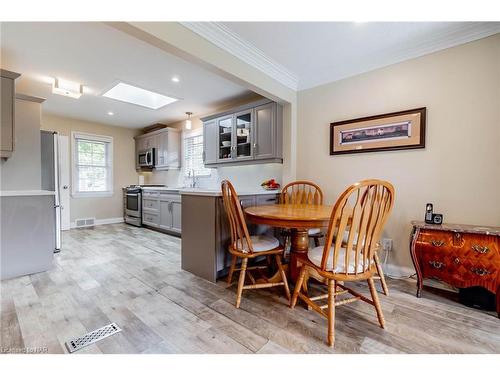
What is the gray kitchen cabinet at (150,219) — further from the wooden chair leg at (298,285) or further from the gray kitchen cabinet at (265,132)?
the wooden chair leg at (298,285)

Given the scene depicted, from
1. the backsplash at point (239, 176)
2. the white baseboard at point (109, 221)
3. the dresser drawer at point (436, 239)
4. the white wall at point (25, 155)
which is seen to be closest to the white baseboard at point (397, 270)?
the dresser drawer at point (436, 239)

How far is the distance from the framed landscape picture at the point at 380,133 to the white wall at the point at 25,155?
391 cm

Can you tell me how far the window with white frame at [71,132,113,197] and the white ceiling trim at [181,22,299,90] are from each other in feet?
14.8

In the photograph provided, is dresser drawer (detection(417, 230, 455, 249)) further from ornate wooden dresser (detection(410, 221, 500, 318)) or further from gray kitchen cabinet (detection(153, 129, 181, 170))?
gray kitchen cabinet (detection(153, 129, 181, 170))

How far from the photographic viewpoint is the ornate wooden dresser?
1721 millimetres

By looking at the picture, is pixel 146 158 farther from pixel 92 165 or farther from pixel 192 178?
pixel 192 178

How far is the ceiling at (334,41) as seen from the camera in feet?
6.63

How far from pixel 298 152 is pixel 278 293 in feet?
6.30

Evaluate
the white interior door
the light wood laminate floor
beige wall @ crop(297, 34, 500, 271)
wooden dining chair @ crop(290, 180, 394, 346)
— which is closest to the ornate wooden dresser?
the light wood laminate floor

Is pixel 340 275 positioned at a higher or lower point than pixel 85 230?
higher

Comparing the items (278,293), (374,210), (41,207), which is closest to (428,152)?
(374,210)
